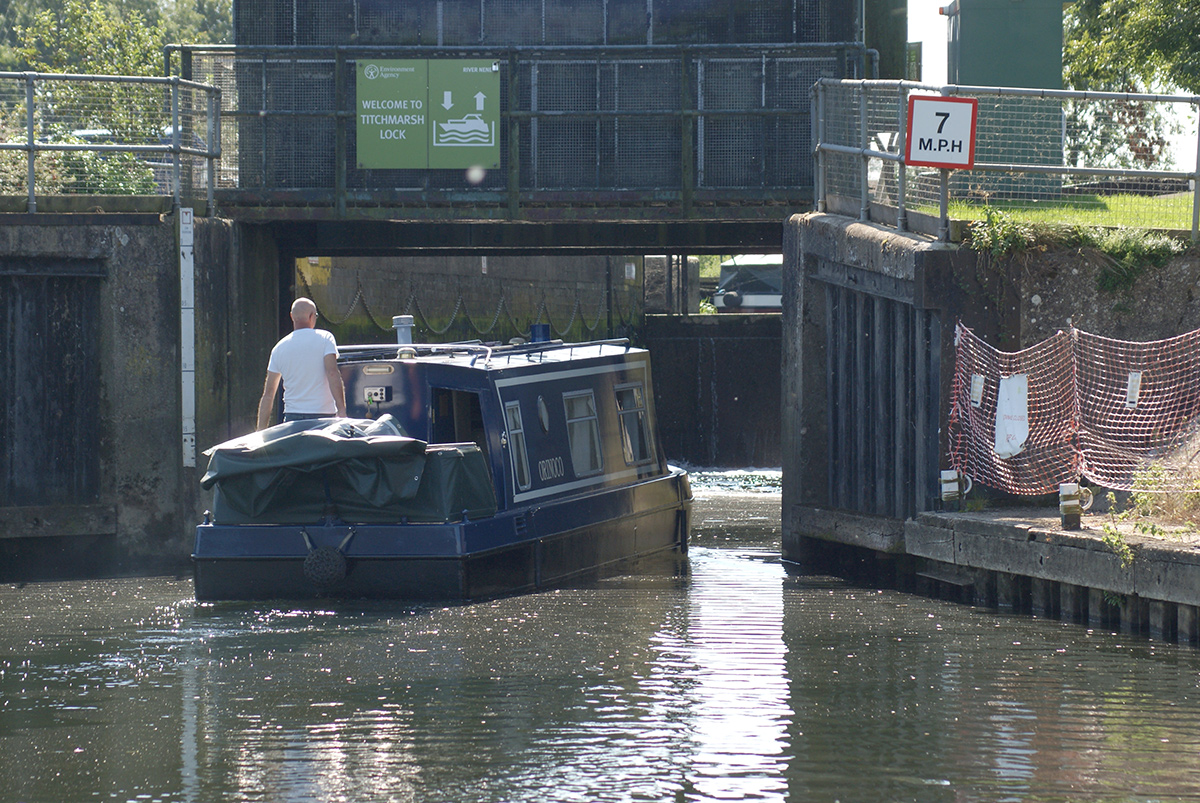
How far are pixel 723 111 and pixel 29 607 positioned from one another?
9294 millimetres

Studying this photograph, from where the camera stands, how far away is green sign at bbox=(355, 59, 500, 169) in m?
16.9

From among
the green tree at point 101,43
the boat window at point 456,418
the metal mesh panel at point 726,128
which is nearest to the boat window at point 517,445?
the boat window at point 456,418

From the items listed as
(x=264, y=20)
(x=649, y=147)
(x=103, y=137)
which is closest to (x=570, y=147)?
(x=649, y=147)

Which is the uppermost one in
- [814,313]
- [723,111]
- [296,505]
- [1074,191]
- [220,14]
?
[220,14]

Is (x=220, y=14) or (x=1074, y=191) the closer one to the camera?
(x=1074, y=191)

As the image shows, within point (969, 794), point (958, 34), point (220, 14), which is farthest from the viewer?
point (220, 14)

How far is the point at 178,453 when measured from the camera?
1405 cm

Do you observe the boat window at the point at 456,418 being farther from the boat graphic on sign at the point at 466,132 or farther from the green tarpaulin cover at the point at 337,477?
the boat graphic on sign at the point at 466,132

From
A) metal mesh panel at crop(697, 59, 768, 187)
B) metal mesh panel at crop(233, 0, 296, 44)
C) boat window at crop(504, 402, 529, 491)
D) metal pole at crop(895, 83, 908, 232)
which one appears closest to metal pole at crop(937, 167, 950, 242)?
metal pole at crop(895, 83, 908, 232)

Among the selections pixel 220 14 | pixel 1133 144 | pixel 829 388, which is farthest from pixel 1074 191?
pixel 220 14

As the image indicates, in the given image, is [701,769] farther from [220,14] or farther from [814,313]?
[220,14]

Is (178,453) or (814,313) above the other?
(814,313)

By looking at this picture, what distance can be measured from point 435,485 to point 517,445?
1359mm

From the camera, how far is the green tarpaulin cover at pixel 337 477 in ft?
36.4
